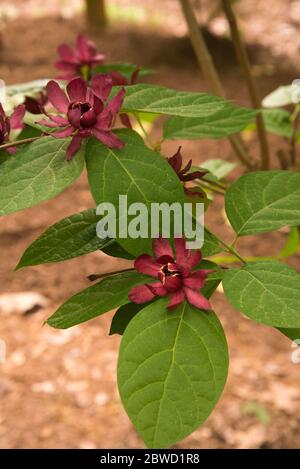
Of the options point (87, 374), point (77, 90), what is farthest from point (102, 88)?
point (87, 374)

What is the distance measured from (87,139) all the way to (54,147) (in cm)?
3

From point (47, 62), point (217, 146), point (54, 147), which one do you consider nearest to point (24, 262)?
point (54, 147)

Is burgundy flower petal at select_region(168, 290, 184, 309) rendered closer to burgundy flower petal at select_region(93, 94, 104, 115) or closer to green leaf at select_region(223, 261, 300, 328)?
green leaf at select_region(223, 261, 300, 328)

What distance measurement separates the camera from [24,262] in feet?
1.80

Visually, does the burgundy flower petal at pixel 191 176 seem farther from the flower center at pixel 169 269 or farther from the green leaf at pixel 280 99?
the green leaf at pixel 280 99

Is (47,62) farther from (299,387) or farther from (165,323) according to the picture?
(165,323)

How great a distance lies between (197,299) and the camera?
492mm

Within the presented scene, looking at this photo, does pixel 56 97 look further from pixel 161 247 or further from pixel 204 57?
pixel 204 57

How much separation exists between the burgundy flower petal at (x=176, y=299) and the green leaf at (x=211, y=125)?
0.26 meters

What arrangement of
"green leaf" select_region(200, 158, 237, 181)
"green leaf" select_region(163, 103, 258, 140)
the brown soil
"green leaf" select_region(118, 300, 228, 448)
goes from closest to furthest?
"green leaf" select_region(118, 300, 228, 448) → "green leaf" select_region(163, 103, 258, 140) → "green leaf" select_region(200, 158, 237, 181) → the brown soil

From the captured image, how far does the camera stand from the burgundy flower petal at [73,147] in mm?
503

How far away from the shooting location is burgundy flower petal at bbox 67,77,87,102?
535mm

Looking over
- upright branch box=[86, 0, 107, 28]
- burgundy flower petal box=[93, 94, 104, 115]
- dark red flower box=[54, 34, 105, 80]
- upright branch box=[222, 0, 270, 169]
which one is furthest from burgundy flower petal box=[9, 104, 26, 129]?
upright branch box=[86, 0, 107, 28]

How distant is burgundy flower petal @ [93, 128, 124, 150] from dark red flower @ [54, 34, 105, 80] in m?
0.44
